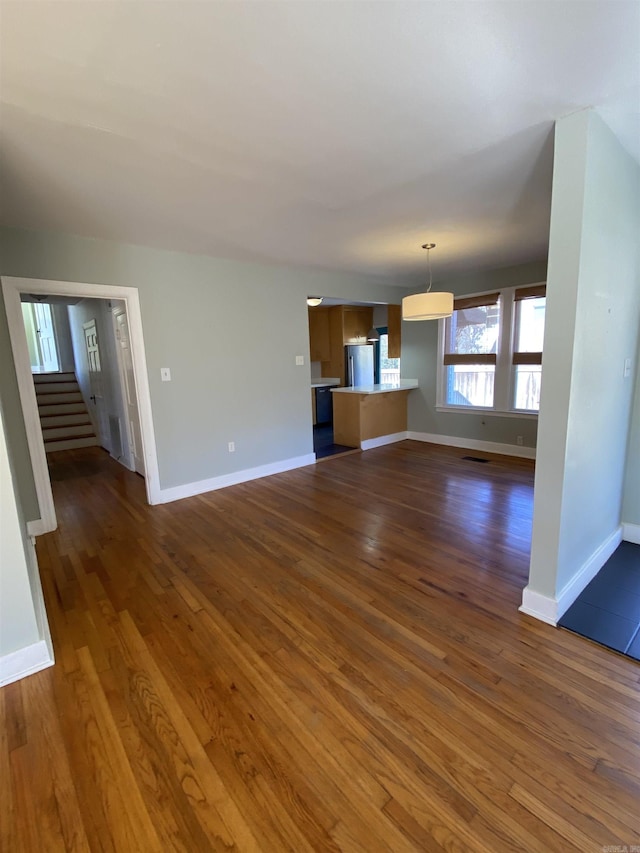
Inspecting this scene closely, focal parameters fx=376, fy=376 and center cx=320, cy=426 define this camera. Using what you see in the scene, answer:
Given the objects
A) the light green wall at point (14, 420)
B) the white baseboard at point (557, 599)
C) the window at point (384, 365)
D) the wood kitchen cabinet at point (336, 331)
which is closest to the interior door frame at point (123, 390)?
the light green wall at point (14, 420)

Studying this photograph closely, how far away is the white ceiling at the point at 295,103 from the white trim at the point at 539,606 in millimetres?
2267

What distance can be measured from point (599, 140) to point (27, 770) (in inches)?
134

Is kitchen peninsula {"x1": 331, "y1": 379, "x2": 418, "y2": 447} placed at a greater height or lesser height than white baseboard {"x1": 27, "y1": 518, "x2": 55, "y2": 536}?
greater

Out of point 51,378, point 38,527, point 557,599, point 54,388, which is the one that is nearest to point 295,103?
point 557,599

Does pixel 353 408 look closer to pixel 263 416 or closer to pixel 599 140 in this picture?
pixel 263 416

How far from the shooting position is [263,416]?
439 centimetres

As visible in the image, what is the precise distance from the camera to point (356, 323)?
7.50 m

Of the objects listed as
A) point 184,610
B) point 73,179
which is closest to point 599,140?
point 73,179

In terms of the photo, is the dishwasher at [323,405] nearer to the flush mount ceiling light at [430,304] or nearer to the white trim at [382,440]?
the white trim at [382,440]

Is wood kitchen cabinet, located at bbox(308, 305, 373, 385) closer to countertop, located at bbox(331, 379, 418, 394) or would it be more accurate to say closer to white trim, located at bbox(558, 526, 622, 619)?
countertop, located at bbox(331, 379, 418, 394)

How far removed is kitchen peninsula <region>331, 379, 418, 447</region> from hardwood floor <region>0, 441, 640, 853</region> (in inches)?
112

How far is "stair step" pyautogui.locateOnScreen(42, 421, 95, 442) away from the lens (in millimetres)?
6270

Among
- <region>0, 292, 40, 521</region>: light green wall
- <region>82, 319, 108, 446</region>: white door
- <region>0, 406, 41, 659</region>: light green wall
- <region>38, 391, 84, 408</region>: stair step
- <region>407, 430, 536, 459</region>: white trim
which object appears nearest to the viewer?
<region>0, 406, 41, 659</region>: light green wall

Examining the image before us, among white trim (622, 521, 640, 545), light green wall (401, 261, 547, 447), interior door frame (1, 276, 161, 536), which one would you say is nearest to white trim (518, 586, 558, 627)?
white trim (622, 521, 640, 545)
